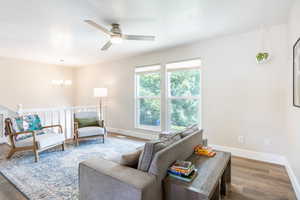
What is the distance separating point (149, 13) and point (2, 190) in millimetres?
3229

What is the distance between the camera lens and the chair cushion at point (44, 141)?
9.84 ft

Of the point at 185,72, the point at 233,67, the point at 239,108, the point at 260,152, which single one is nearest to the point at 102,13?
the point at 185,72

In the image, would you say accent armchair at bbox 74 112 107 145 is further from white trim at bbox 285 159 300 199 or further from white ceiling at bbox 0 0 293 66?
white trim at bbox 285 159 300 199

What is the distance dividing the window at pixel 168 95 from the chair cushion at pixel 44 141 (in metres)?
2.14

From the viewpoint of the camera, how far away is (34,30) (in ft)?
9.62

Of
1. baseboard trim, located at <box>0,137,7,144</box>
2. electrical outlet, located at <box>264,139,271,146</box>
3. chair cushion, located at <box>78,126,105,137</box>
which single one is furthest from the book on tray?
baseboard trim, located at <box>0,137,7,144</box>

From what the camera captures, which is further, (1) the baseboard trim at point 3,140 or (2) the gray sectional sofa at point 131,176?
(1) the baseboard trim at point 3,140

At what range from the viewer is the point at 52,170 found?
2609mm

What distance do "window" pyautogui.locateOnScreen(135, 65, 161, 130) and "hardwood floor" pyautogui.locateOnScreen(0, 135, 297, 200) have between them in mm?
2294

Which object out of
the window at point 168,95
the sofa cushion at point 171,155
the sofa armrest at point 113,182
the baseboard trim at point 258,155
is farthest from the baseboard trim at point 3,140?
the baseboard trim at point 258,155

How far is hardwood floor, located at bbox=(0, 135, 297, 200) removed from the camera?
1940 mm

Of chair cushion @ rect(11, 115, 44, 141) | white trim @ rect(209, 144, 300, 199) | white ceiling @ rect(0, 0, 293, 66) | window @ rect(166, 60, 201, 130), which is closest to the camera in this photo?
white ceiling @ rect(0, 0, 293, 66)

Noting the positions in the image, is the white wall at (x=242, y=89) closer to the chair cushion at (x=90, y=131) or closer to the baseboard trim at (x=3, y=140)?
the chair cushion at (x=90, y=131)

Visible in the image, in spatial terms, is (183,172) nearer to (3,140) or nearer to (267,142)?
(267,142)
